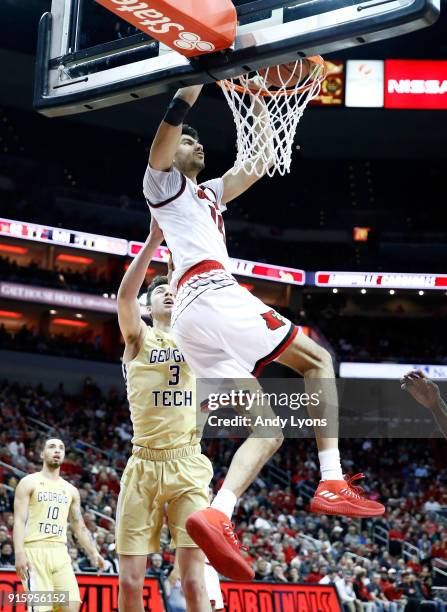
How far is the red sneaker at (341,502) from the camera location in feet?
15.7

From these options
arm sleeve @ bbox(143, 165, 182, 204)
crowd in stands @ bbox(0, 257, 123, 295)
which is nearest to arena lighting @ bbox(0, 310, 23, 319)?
crowd in stands @ bbox(0, 257, 123, 295)

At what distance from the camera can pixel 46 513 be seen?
8.81 meters

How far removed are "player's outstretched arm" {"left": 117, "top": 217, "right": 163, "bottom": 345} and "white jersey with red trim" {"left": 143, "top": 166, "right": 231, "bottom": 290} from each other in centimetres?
43

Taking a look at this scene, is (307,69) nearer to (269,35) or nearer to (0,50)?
(269,35)

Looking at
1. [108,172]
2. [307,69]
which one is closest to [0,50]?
[108,172]

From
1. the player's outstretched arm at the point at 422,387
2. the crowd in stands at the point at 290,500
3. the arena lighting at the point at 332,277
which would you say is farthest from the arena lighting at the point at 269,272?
the player's outstretched arm at the point at 422,387

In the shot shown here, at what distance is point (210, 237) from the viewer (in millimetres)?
5449

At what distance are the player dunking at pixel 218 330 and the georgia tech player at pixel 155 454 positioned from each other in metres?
0.39

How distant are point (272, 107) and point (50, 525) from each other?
4.84m

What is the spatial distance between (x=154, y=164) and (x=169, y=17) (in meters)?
0.82

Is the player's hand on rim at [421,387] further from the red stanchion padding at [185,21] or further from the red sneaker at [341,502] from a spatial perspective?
the red stanchion padding at [185,21]

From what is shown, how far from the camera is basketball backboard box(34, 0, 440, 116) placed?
4645 mm

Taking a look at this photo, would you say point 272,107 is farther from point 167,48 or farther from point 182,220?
point 182,220

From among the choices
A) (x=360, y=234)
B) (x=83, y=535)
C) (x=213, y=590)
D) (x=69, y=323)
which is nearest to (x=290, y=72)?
(x=213, y=590)
